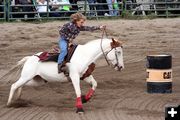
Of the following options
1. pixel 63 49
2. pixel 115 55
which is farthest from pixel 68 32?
pixel 115 55

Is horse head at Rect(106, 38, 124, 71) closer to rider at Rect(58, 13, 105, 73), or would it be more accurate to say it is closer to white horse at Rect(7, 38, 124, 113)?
white horse at Rect(7, 38, 124, 113)

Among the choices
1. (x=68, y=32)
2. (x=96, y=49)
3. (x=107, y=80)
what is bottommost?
(x=107, y=80)

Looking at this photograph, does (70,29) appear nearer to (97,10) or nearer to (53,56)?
(53,56)

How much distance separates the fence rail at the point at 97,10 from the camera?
23250 mm

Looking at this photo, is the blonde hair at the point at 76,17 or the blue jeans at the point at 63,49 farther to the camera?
the blue jeans at the point at 63,49

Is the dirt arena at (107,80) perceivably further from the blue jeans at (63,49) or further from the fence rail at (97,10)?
the fence rail at (97,10)

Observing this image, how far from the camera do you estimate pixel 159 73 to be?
12281mm

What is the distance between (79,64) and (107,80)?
4.20 meters

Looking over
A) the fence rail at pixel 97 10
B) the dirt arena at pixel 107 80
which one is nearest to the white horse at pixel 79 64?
the dirt arena at pixel 107 80

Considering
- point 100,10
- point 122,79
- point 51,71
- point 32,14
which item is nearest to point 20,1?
point 32,14

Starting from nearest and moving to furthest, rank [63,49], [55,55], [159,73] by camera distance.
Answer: [63,49] < [55,55] < [159,73]

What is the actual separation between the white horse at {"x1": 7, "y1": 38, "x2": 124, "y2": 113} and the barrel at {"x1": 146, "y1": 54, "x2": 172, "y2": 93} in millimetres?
2118

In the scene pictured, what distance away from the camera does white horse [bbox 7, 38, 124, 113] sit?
1001 centimetres

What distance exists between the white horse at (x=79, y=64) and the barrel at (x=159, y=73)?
2118 mm
